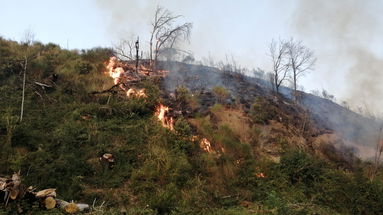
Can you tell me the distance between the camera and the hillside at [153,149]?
9164 mm

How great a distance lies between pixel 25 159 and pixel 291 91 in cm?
2413

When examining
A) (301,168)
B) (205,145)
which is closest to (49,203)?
(205,145)

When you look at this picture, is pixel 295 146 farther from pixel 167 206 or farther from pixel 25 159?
pixel 25 159

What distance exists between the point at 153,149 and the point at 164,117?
2.70 meters

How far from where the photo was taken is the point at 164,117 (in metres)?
13.8

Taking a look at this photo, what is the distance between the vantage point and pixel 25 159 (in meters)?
9.62

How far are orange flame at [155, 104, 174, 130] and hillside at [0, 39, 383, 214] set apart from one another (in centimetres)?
7

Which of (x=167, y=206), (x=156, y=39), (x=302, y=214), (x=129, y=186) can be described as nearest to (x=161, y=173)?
(x=129, y=186)

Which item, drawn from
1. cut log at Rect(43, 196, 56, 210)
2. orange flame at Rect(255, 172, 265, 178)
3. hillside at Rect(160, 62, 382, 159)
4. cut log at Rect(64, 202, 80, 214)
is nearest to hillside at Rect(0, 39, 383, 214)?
orange flame at Rect(255, 172, 265, 178)

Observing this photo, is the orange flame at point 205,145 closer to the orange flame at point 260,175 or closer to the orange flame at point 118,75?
the orange flame at point 260,175

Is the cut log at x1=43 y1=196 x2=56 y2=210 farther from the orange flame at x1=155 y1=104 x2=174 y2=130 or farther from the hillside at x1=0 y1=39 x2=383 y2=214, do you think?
the orange flame at x1=155 y1=104 x2=174 y2=130

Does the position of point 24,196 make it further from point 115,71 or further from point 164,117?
point 115,71

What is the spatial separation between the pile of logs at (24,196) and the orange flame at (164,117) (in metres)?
6.20

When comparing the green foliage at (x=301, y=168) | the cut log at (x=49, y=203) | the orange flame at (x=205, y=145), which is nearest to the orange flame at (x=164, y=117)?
the orange flame at (x=205, y=145)
